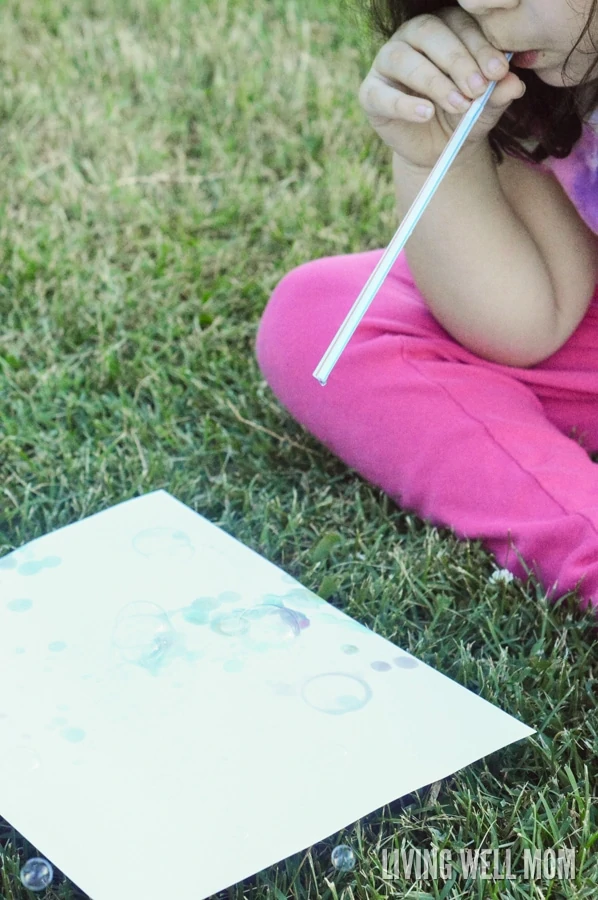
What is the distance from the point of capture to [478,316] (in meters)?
0.94

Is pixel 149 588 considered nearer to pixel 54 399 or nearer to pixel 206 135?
pixel 54 399

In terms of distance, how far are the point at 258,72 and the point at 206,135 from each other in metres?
0.19

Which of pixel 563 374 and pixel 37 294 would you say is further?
pixel 37 294

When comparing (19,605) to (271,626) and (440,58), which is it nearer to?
(271,626)

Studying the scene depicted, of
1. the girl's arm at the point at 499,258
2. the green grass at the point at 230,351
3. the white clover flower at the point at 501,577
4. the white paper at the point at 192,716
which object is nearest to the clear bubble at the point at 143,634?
the white paper at the point at 192,716

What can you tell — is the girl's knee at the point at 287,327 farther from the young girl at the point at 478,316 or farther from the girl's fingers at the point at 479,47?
the girl's fingers at the point at 479,47

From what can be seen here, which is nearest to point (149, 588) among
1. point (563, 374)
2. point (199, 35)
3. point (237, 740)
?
point (237, 740)

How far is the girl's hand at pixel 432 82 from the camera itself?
31.3 inches

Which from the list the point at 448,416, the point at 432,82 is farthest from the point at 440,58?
the point at 448,416

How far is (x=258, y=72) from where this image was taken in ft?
5.12

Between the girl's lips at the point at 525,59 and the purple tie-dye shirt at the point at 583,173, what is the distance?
10cm

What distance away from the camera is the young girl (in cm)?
81

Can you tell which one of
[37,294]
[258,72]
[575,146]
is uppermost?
[575,146]

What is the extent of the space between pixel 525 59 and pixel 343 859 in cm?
53
